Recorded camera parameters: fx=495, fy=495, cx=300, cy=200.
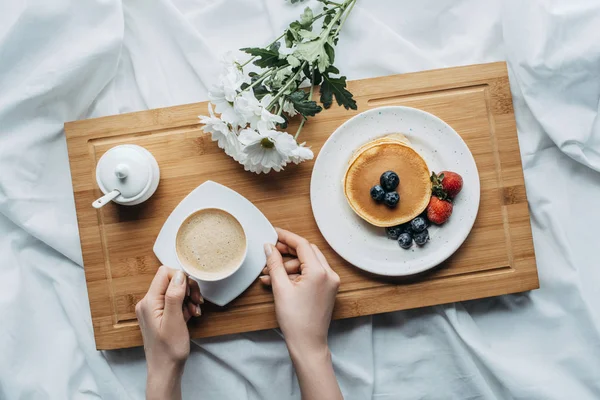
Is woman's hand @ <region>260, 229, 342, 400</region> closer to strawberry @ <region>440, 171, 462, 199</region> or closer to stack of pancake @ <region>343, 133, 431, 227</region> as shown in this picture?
stack of pancake @ <region>343, 133, 431, 227</region>

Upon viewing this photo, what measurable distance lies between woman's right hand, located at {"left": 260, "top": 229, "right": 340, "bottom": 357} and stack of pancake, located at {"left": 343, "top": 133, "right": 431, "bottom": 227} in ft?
0.78

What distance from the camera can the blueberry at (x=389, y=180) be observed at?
1705mm

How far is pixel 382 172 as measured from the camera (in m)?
1.75

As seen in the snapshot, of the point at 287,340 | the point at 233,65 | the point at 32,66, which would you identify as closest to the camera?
the point at 233,65

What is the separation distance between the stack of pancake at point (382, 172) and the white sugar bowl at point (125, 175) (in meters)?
0.69

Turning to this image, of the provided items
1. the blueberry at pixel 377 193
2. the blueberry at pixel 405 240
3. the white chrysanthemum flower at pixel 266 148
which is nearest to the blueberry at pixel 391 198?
the blueberry at pixel 377 193

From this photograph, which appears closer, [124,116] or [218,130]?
[218,130]

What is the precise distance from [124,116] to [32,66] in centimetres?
44

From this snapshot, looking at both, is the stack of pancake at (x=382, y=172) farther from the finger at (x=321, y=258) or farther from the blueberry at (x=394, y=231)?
the finger at (x=321, y=258)

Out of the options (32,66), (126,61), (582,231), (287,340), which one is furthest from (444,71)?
(32,66)

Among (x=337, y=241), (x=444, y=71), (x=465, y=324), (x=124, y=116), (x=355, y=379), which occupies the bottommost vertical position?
(x=355, y=379)

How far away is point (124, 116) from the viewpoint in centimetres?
183

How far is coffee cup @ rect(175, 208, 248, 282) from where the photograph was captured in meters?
1.69

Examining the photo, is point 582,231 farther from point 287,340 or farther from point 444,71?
point 287,340
